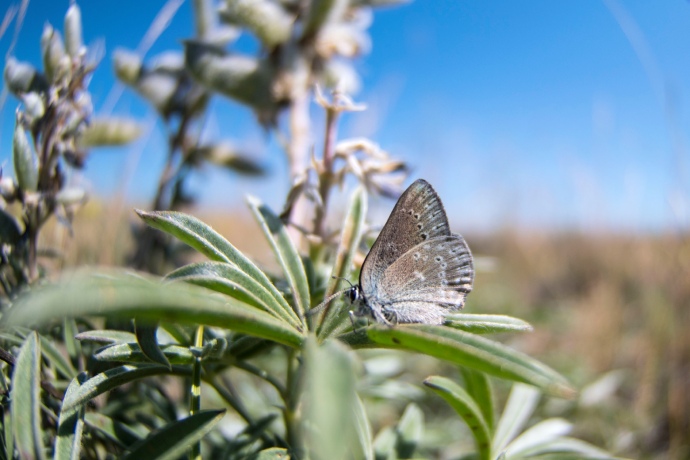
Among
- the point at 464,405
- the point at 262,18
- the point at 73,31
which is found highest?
the point at 262,18

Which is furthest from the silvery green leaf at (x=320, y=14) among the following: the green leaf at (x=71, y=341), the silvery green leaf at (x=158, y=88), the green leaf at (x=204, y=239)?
the green leaf at (x=71, y=341)

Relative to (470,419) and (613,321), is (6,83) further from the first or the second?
(613,321)

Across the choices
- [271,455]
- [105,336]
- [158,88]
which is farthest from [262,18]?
[271,455]

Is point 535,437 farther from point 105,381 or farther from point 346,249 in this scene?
point 105,381

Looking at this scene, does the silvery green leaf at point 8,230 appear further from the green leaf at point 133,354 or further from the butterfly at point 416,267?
the butterfly at point 416,267

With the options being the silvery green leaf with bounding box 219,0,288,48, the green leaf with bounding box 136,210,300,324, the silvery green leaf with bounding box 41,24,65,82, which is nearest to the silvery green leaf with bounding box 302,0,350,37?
the silvery green leaf with bounding box 219,0,288,48

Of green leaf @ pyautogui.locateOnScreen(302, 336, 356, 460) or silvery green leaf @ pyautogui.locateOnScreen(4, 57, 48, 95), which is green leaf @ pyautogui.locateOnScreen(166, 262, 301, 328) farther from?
silvery green leaf @ pyautogui.locateOnScreen(4, 57, 48, 95)

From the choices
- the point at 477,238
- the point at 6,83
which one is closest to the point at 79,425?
the point at 6,83
